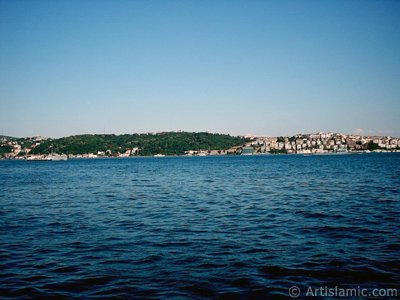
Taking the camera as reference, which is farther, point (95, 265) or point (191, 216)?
point (191, 216)

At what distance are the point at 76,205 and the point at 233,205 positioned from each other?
12.8 metres

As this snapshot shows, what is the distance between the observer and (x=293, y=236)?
14344 mm

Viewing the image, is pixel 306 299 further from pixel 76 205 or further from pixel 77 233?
pixel 76 205

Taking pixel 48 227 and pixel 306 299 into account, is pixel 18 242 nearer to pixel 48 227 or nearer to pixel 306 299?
pixel 48 227

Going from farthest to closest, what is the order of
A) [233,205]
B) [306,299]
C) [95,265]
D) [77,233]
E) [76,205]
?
1. [76,205]
2. [233,205]
3. [77,233]
4. [95,265]
5. [306,299]

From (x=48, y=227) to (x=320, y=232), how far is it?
14.5 m

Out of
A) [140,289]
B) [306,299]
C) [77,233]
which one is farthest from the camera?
[77,233]

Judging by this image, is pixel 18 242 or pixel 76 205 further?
pixel 76 205

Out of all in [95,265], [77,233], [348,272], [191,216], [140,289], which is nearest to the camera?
[140,289]

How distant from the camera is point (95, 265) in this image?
Answer: 427 inches

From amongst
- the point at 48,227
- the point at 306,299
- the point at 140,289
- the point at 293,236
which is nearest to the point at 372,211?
the point at 293,236

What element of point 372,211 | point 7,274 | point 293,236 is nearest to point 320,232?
point 293,236

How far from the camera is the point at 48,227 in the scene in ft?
57.1

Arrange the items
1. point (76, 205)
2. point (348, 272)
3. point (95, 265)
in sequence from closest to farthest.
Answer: point (348, 272)
point (95, 265)
point (76, 205)
